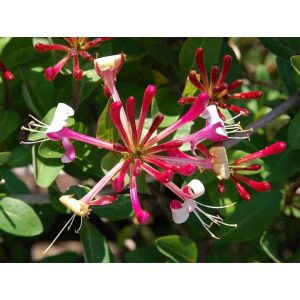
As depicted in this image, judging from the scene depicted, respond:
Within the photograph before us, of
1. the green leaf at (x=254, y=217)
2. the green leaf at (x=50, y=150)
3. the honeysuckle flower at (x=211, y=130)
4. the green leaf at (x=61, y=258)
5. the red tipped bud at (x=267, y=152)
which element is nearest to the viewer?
the honeysuckle flower at (x=211, y=130)

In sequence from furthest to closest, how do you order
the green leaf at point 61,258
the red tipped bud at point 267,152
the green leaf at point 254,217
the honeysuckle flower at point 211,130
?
the green leaf at point 61,258, the green leaf at point 254,217, the red tipped bud at point 267,152, the honeysuckle flower at point 211,130

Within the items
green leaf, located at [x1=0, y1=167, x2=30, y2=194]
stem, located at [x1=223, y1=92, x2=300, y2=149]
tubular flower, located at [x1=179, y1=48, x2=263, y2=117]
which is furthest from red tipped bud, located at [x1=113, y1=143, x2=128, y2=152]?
green leaf, located at [x1=0, y1=167, x2=30, y2=194]

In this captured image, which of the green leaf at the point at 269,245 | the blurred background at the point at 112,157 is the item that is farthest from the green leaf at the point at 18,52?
the green leaf at the point at 269,245

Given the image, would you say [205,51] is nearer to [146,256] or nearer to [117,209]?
[117,209]

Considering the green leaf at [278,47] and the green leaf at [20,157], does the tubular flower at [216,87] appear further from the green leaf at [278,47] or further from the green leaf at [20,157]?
the green leaf at [20,157]

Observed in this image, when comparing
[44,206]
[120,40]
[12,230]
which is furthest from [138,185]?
[44,206]

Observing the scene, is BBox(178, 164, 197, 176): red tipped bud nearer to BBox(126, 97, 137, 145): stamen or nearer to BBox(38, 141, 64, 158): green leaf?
BBox(126, 97, 137, 145): stamen
